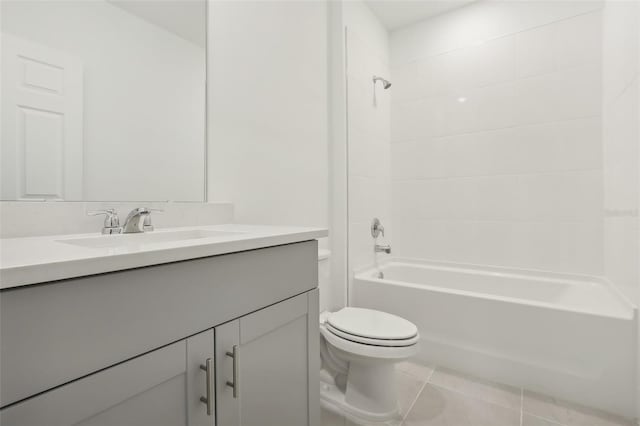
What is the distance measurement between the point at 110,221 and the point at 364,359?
1130mm

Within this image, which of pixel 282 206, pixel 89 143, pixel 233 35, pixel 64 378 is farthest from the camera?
pixel 282 206

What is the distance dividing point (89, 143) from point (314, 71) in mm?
1328

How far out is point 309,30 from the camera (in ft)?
6.30

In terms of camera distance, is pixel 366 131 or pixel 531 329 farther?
pixel 366 131

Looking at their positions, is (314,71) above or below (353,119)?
above

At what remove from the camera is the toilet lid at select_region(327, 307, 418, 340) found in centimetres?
139

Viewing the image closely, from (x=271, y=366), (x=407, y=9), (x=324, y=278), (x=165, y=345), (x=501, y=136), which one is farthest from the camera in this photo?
(x=407, y=9)

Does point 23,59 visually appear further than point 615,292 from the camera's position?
No

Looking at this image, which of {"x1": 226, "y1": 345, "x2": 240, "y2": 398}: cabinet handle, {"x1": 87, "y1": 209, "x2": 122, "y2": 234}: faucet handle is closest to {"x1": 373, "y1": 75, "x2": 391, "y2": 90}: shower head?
{"x1": 87, "y1": 209, "x2": 122, "y2": 234}: faucet handle

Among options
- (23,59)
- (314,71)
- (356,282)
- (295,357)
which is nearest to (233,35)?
(314,71)

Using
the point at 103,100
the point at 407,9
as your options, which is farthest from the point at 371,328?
the point at 407,9

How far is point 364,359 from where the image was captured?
140 centimetres

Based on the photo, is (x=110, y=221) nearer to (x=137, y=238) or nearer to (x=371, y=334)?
(x=137, y=238)

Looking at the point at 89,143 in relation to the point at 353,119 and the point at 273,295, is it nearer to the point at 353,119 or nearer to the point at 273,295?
the point at 273,295
